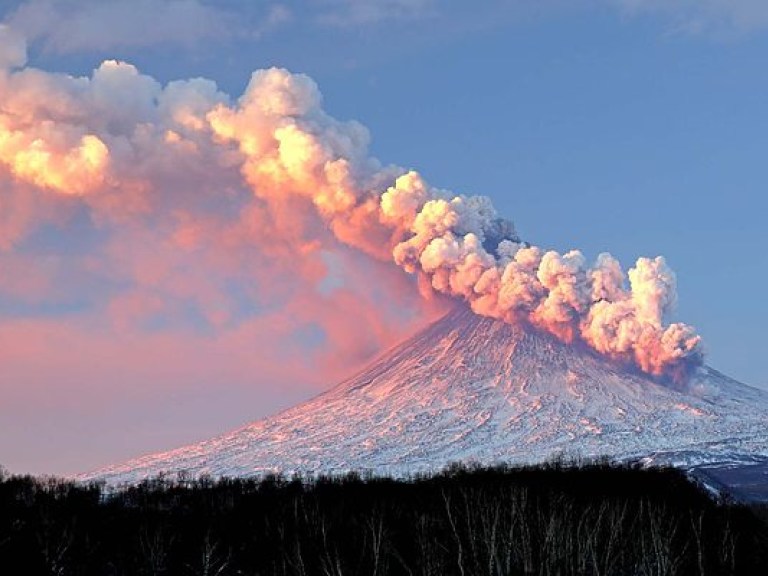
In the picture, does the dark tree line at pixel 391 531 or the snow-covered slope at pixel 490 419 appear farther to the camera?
the snow-covered slope at pixel 490 419

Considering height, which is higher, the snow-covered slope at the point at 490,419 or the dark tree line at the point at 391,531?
the snow-covered slope at the point at 490,419

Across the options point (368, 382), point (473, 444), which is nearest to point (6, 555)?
point (473, 444)

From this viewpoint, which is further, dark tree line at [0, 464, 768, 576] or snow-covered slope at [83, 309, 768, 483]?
snow-covered slope at [83, 309, 768, 483]

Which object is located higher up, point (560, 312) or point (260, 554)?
point (560, 312)

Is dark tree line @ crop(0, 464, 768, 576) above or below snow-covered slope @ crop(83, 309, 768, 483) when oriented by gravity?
below


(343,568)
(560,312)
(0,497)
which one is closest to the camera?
(343,568)

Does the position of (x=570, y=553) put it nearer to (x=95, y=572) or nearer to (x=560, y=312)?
(x=95, y=572)
